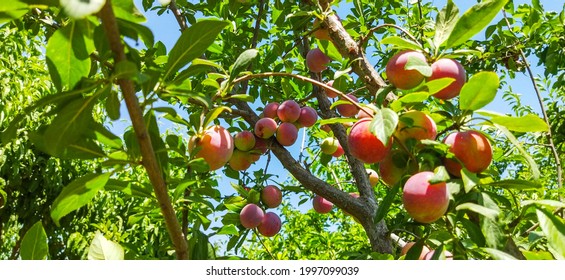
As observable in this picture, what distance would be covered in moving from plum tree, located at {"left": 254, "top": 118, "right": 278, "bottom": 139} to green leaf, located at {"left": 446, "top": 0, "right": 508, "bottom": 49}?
91 cm

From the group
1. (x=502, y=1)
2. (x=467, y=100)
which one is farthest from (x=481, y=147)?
(x=502, y=1)

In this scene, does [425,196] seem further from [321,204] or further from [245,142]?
[321,204]

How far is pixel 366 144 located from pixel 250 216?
36.8 inches

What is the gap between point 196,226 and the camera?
41.6 inches

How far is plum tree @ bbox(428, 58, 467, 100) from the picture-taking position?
88 centimetres

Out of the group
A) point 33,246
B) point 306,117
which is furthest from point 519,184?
point 306,117

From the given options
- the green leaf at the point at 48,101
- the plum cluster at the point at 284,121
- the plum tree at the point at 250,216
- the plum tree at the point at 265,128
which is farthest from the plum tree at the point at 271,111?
the green leaf at the point at 48,101

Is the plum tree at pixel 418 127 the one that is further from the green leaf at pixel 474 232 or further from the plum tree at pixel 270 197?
the plum tree at pixel 270 197

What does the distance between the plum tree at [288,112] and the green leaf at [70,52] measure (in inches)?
46.7

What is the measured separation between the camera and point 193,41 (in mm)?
688

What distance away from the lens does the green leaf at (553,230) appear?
2.31 feet

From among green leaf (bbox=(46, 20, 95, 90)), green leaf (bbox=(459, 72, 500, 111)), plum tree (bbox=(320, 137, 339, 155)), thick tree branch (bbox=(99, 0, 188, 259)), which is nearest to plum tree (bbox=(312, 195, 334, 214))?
plum tree (bbox=(320, 137, 339, 155))

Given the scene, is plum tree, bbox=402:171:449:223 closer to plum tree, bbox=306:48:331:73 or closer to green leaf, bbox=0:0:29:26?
green leaf, bbox=0:0:29:26
